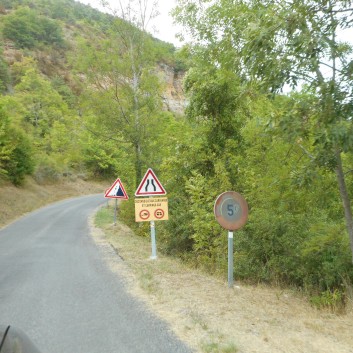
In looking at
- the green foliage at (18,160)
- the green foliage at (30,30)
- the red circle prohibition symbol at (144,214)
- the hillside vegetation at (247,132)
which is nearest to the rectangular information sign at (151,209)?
the red circle prohibition symbol at (144,214)

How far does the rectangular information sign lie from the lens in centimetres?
1079

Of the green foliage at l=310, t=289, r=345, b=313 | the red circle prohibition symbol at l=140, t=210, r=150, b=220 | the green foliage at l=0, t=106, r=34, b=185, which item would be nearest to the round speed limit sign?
the green foliage at l=310, t=289, r=345, b=313

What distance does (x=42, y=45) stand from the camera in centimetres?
8131

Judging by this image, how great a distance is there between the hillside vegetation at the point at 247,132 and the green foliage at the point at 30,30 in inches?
2062

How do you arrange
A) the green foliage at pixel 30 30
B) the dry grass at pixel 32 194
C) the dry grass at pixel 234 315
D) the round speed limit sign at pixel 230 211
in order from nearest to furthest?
the dry grass at pixel 234 315, the round speed limit sign at pixel 230 211, the dry grass at pixel 32 194, the green foliage at pixel 30 30

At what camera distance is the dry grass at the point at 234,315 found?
15.3 feet

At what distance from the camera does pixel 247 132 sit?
537 inches

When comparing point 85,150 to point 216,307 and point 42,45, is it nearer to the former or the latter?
point 42,45

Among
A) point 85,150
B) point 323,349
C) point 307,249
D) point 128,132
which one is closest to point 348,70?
point 323,349

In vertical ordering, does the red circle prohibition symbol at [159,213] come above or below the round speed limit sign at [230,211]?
below

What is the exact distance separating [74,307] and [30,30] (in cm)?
8543

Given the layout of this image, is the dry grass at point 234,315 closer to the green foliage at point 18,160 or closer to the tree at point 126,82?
the tree at point 126,82

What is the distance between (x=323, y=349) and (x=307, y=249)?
4105 millimetres

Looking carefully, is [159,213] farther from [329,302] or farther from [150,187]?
[329,302]
